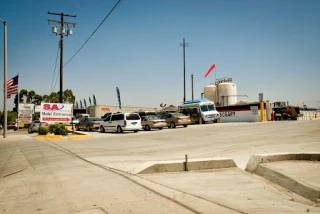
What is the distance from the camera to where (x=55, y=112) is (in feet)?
77.5

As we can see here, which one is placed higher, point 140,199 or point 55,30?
point 55,30

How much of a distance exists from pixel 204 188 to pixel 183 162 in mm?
1727

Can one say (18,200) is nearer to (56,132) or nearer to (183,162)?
(183,162)

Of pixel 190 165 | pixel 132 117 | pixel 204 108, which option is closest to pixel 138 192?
pixel 190 165

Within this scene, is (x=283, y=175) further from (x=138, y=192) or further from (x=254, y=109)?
(x=254, y=109)

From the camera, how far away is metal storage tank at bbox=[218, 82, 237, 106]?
47875 millimetres

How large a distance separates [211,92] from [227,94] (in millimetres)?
3668

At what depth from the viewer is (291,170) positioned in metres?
6.11

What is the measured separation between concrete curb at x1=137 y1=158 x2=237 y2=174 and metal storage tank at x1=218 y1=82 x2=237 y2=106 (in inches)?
1638

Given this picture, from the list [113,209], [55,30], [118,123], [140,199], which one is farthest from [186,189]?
[55,30]

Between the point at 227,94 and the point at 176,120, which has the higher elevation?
the point at 227,94

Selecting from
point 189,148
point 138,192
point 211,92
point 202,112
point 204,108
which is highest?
point 211,92

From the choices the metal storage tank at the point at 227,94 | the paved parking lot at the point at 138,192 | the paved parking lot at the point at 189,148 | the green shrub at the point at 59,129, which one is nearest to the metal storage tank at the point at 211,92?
the metal storage tank at the point at 227,94

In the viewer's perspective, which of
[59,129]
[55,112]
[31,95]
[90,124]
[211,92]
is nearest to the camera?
[59,129]
